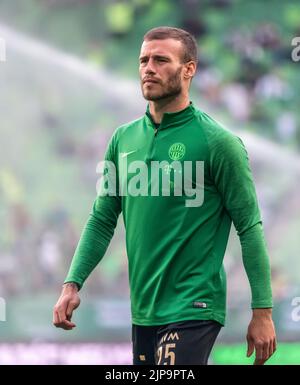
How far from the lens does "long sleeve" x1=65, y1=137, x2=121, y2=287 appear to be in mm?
4676

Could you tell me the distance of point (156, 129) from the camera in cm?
458

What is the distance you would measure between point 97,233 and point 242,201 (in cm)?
70

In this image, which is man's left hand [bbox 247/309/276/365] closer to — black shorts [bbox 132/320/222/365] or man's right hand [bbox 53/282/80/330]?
black shorts [bbox 132/320/222/365]

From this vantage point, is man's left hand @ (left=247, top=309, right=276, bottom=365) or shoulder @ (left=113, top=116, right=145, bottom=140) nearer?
man's left hand @ (left=247, top=309, right=276, bottom=365)

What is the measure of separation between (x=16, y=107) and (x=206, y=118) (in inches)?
214

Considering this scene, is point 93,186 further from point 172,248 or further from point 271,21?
point 172,248

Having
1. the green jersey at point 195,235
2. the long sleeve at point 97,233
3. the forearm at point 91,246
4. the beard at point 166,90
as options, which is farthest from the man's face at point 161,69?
the forearm at point 91,246

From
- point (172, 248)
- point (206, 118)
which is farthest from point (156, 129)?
point (172, 248)

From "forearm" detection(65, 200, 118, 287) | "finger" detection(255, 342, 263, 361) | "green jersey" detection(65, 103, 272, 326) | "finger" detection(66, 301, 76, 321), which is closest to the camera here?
"finger" detection(255, 342, 263, 361)

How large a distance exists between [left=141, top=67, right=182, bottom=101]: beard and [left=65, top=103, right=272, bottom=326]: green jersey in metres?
0.16

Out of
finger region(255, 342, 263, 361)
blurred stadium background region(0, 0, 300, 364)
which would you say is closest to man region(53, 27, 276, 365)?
finger region(255, 342, 263, 361)

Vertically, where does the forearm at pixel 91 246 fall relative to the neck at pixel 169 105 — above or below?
below

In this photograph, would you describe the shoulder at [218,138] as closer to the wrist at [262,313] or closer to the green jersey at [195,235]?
the green jersey at [195,235]

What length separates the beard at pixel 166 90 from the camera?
176 inches
